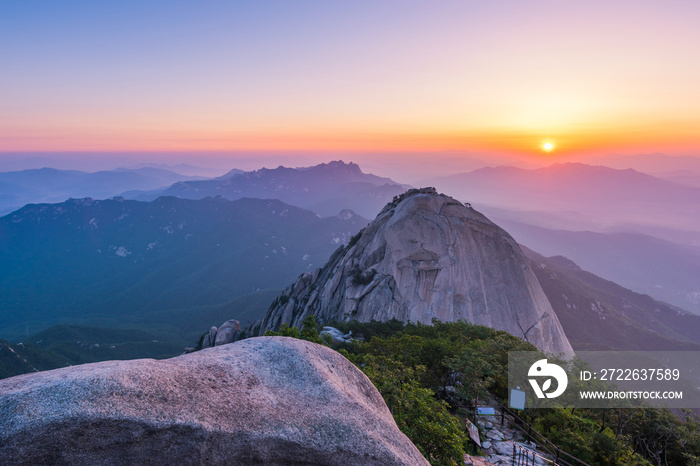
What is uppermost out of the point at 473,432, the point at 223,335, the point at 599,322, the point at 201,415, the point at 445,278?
the point at 201,415

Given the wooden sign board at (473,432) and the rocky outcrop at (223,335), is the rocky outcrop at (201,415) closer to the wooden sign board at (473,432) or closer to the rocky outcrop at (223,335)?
the wooden sign board at (473,432)

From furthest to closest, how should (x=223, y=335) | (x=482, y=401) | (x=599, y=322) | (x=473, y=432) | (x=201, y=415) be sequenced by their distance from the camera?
1. (x=599, y=322)
2. (x=223, y=335)
3. (x=482, y=401)
4. (x=473, y=432)
5. (x=201, y=415)

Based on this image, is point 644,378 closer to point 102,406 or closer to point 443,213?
point 102,406

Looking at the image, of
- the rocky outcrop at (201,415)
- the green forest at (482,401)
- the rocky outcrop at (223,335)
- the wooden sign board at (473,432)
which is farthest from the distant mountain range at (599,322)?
the rocky outcrop at (201,415)

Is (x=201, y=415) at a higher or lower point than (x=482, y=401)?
higher

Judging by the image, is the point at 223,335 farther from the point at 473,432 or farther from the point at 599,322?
the point at 599,322

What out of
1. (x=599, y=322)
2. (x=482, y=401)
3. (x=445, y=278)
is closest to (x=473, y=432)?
(x=482, y=401)
